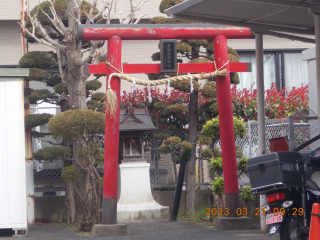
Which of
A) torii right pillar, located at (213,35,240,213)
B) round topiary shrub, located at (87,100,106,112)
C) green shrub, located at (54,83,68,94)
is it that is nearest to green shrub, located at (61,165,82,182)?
round topiary shrub, located at (87,100,106,112)

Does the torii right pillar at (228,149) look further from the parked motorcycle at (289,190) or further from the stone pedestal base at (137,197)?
the parked motorcycle at (289,190)

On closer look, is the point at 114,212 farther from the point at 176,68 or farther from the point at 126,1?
the point at 126,1

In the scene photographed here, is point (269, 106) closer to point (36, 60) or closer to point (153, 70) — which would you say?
point (153, 70)

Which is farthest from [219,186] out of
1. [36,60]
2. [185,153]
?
[36,60]

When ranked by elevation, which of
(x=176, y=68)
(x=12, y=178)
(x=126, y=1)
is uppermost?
(x=126, y=1)

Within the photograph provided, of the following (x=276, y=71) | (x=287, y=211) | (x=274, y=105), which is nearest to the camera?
(x=287, y=211)

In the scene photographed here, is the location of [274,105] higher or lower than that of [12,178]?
higher

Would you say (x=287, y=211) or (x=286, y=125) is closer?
(x=287, y=211)

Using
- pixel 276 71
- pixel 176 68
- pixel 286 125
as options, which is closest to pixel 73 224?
pixel 176 68

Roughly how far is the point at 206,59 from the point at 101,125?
3.14 metres

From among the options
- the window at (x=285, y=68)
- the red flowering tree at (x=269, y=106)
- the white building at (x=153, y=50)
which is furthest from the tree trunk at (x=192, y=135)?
the window at (x=285, y=68)

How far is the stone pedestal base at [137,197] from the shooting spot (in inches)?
425

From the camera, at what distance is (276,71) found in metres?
17.0

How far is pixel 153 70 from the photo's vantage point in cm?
908
